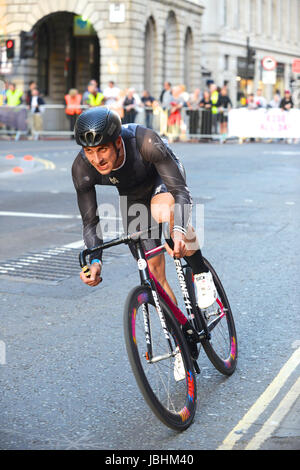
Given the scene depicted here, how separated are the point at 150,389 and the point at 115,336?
2.02 metres

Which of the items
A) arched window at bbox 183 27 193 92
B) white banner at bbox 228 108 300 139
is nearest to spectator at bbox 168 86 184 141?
white banner at bbox 228 108 300 139

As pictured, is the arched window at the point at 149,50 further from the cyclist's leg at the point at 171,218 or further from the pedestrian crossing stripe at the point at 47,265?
the cyclist's leg at the point at 171,218

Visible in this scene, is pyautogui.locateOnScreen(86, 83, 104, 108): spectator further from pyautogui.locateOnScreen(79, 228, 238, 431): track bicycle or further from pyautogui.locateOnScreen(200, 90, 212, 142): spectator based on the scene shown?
pyautogui.locateOnScreen(79, 228, 238, 431): track bicycle

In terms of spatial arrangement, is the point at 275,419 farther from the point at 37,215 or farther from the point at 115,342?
the point at 37,215

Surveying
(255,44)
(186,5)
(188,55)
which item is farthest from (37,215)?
(255,44)

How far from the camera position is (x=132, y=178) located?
458cm

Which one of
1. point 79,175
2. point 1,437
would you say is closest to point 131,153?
point 79,175

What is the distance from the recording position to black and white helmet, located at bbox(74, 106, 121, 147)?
4027mm

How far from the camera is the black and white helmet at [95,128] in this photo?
4.03 meters

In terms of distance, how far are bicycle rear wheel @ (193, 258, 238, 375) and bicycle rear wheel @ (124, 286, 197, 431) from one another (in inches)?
21.8

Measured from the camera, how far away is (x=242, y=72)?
201 feet

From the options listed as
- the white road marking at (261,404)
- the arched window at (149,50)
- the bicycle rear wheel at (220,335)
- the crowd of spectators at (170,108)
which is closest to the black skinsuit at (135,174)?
the bicycle rear wheel at (220,335)

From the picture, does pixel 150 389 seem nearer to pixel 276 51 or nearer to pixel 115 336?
pixel 115 336

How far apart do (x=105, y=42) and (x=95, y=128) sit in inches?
1415
